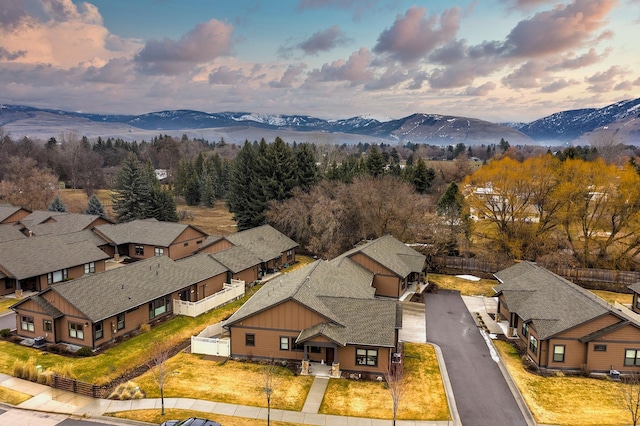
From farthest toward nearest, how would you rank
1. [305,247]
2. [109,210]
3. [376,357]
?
[109,210] < [305,247] < [376,357]

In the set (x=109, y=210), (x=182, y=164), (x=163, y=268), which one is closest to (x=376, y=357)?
(x=163, y=268)

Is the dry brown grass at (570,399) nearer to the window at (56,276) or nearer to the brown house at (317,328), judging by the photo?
the brown house at (317,328)

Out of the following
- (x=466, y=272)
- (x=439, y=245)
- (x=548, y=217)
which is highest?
(x=548, y=217)

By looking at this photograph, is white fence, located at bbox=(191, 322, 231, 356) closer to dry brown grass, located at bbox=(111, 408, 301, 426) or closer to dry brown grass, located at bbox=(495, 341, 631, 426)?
dry brown grass, located at bbox=(111, 408, 301, 426)

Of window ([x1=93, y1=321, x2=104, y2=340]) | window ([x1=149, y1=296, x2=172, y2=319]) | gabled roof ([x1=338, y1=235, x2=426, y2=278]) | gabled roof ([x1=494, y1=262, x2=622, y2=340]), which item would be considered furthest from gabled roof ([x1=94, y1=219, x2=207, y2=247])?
gabled roof ([x1=494, y1=262, x2=622, y2=340])

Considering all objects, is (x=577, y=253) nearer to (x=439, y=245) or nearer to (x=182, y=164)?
(x=439, y=245)

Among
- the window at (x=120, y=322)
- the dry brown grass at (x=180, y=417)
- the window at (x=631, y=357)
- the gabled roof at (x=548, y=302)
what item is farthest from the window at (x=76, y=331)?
the window at (x=631, y=357)
